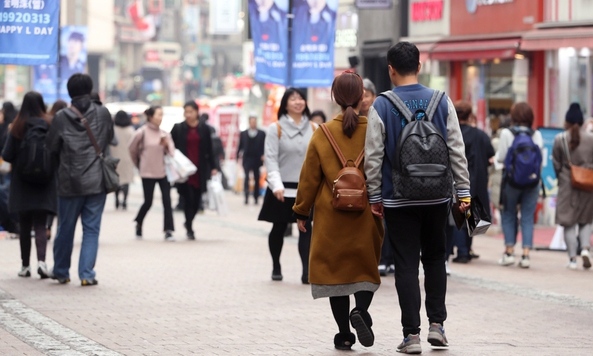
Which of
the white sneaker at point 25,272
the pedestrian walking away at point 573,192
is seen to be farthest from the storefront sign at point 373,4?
the white sneaker at point 25,272

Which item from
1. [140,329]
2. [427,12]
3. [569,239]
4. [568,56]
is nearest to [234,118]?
[427,12]

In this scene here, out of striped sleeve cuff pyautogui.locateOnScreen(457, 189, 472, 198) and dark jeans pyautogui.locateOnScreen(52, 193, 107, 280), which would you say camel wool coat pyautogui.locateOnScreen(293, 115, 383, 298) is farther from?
dark jeans pyautogui.locateOnScreen(52, 193, 107, 280)

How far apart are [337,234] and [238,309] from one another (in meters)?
2.57

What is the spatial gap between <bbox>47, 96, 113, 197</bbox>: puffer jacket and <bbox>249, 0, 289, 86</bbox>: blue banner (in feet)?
26.0

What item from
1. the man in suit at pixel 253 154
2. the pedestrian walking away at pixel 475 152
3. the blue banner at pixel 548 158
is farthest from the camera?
the man in suit at pixel 253 154

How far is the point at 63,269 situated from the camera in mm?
12719

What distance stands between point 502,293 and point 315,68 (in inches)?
334

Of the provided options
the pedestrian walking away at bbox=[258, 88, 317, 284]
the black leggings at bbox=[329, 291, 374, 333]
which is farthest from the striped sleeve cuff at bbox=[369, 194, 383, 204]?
the pedestrian walking away at bbox=[258, 88, 317, 284]

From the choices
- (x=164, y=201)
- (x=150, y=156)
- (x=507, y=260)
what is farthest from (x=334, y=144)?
(x=150, y=156)

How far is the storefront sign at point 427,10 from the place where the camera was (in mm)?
28438

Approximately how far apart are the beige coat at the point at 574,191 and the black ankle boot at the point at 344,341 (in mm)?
7032

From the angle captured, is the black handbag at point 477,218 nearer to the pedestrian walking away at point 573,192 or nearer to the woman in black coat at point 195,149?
the pedestrian walking away at point 573,192

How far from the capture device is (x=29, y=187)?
1313 cm

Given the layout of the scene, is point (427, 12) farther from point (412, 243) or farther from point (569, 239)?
point (412, 243)
